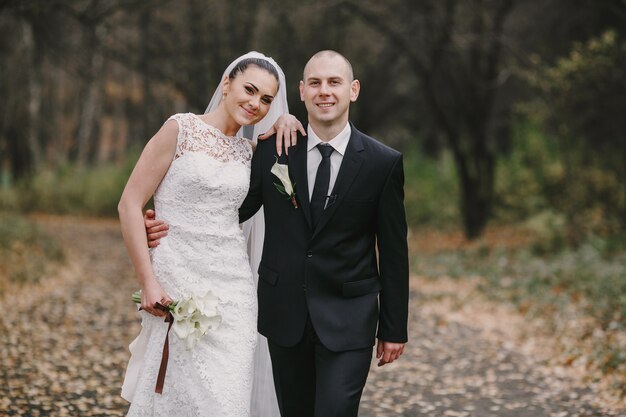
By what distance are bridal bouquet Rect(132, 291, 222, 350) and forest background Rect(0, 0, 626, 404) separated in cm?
388

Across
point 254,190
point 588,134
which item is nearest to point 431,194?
point 588,134

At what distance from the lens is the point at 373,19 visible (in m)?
14.8

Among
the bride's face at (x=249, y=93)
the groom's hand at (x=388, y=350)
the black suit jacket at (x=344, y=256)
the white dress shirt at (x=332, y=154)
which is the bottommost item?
the groom's hand at (x=388, y=350)

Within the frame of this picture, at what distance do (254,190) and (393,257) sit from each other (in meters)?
0.74

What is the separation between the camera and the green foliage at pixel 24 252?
10484mm

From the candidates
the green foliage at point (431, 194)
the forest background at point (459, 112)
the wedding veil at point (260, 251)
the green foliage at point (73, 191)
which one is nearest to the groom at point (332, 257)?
the wedding veil at point (260, 251)

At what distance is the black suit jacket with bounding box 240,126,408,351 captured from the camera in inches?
135

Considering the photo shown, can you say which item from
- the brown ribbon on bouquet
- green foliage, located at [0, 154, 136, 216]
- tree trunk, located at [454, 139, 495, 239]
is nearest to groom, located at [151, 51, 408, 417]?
the brown ribbon on bouquet

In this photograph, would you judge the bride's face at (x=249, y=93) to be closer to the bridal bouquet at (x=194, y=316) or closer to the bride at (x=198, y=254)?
the bride at (x=198, y=254)

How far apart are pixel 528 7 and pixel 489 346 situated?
37.2ft

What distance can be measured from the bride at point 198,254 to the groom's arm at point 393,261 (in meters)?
0.56

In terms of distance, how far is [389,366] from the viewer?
24.0 ft

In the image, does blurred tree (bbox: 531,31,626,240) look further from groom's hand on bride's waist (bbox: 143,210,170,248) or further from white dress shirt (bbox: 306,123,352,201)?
groom's hand on bride's waist (bbox: 143,210,170,248)

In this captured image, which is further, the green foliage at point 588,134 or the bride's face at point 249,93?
the green foliage at point 588,134
